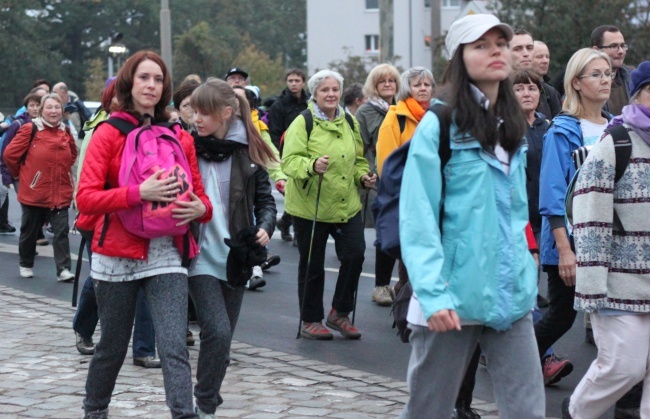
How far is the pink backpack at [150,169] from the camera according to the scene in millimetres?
5336

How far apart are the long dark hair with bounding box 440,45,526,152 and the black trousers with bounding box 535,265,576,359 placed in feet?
8.03

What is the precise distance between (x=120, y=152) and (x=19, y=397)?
199 centimetres

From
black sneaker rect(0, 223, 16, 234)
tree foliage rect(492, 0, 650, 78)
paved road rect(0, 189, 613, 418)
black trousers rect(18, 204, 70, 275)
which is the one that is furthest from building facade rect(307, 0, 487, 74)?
paved road rect(0, 189, 613, 418)

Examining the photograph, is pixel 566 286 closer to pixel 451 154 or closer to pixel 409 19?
pixel 451 154

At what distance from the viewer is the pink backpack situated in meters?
5.34

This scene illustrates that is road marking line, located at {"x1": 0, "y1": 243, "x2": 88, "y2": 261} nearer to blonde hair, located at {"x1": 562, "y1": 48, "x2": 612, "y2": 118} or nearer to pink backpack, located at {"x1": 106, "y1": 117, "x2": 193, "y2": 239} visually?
blonde hair, located at {"x1": 562, "y1": 48, "x2": 612, "y2": 118}

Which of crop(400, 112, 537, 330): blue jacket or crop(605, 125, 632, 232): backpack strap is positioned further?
crop(605, 125, 632, 232): backpack strap

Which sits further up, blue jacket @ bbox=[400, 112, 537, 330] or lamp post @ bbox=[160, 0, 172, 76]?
lamp post @ bbox=[160, 0, 172, 76]

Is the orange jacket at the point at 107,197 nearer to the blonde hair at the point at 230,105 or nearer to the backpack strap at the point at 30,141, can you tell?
the blonde hair at the point at 230,105

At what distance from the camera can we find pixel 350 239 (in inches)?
346

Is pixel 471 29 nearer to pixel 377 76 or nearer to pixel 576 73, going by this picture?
pixel 576 73

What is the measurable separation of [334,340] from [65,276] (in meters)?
→ 3.99

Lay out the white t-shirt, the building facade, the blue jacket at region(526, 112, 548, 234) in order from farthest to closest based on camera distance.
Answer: the building facade → the blue jacket at region(526, 112, 548, 234) → the white t-shirt

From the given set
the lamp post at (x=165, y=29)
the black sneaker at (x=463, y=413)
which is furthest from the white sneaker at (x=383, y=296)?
the lamp post at (x=165, y=29)
